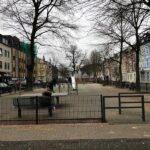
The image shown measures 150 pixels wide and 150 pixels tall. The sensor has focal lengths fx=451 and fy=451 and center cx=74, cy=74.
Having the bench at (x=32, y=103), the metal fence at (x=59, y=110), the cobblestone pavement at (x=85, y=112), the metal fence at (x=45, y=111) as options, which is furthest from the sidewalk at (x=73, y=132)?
the bench at (x=32, y=103)

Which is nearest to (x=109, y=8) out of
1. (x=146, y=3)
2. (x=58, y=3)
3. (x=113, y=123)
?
(x=146, y=3)

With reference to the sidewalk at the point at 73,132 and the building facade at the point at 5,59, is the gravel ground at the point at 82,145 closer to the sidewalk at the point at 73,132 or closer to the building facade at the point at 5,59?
the sidewalk at the point at 73,132

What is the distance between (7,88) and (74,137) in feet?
145

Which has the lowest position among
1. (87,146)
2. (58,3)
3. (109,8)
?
(87,146)

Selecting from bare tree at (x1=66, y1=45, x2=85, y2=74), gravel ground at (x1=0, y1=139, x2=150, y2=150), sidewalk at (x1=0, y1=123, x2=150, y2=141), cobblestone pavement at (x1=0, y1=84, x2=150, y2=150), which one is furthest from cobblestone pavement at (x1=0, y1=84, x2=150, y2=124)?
bare tree at (x1=66, y1=45, x2=85, y2=74)

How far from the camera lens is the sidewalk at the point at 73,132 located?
13.0 m

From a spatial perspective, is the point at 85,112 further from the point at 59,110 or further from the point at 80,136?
the point at 80,136

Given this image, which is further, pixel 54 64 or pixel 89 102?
pixel 54 64

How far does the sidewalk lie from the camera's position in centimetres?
1305

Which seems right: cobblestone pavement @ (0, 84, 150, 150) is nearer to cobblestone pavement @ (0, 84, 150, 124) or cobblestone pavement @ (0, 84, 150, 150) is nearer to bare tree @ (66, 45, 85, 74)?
cobblestone pavement @ (0, 84, 150, 124)

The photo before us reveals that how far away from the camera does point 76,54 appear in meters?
104

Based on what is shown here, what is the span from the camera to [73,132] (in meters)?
14.1

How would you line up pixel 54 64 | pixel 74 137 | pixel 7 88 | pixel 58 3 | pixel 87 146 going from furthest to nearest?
pixel 54 64 → pixel 7 88 → pixel 58 3 → pixel 74 137 → pixel 87 146

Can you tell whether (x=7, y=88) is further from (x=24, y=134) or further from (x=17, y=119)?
(x=24, y=134)
